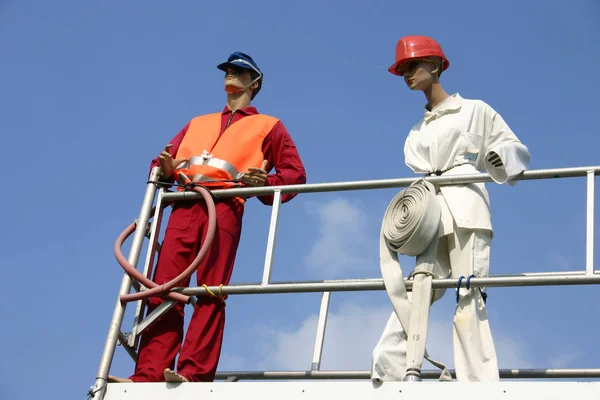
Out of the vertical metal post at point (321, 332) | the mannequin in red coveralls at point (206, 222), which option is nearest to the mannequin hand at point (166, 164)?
the mannequin in red coveralls at point (206, 222)

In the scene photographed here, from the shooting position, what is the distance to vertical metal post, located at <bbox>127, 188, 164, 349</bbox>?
23.3 feet

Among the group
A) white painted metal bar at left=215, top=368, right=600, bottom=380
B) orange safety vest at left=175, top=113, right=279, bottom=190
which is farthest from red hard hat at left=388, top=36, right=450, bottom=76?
white painted metal bar at left=215, top=368, right=600, bottom=380

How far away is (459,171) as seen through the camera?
279 inches

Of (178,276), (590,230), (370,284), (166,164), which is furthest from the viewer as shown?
(166,164)

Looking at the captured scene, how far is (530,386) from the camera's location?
18.4ft

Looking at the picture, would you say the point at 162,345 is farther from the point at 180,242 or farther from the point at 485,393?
the point at 485,393

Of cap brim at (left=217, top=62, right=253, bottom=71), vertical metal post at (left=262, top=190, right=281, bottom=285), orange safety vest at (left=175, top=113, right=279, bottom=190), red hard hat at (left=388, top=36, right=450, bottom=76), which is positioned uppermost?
cap brim at (left=217, top=62, right=253, bottom=71)

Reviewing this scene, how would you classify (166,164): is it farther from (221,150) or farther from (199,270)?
(199,270)

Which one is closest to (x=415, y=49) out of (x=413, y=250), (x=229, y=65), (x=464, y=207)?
(x=464, y=207)

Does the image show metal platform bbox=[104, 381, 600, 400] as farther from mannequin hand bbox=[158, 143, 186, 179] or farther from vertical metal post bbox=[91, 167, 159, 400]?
mannequin hand bbox=[158, 143, 186, 179]

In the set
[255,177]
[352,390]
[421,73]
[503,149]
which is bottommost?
[352,390]

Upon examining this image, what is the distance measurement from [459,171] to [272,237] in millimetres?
1299

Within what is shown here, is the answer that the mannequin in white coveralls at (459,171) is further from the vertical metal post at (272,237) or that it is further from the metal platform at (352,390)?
the vertical metal post at (272,237)

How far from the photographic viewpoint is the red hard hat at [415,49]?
7398mm
